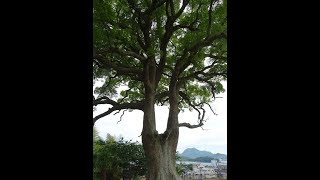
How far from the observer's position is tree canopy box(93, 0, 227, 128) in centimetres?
636

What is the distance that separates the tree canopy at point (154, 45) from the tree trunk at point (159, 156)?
0.89 m

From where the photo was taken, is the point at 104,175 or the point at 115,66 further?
the point at 104,175

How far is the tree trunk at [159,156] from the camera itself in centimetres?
671

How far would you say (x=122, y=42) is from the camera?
22.0 ft

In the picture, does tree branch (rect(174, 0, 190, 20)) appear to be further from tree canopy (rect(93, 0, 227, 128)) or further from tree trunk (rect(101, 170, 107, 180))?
tree trunk (rect(101, 170, 107, 180))

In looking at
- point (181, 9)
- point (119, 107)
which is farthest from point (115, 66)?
point (181, 9)

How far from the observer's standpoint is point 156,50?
670 cm

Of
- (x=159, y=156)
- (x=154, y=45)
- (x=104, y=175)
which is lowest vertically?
(x=104, y=175)

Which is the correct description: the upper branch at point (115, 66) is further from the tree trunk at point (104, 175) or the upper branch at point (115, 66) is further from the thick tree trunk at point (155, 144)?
the tree trunk at point (104, 175)

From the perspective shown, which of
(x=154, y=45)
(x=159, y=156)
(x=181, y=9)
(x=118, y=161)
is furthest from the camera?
(x=118, y=161)

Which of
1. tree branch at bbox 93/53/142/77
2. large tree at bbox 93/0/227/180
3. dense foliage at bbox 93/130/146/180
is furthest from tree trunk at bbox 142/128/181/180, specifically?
dense foliage at bbox 93/130/146/180

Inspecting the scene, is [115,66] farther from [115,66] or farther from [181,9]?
[181,9]

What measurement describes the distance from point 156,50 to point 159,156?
89.2 inches
